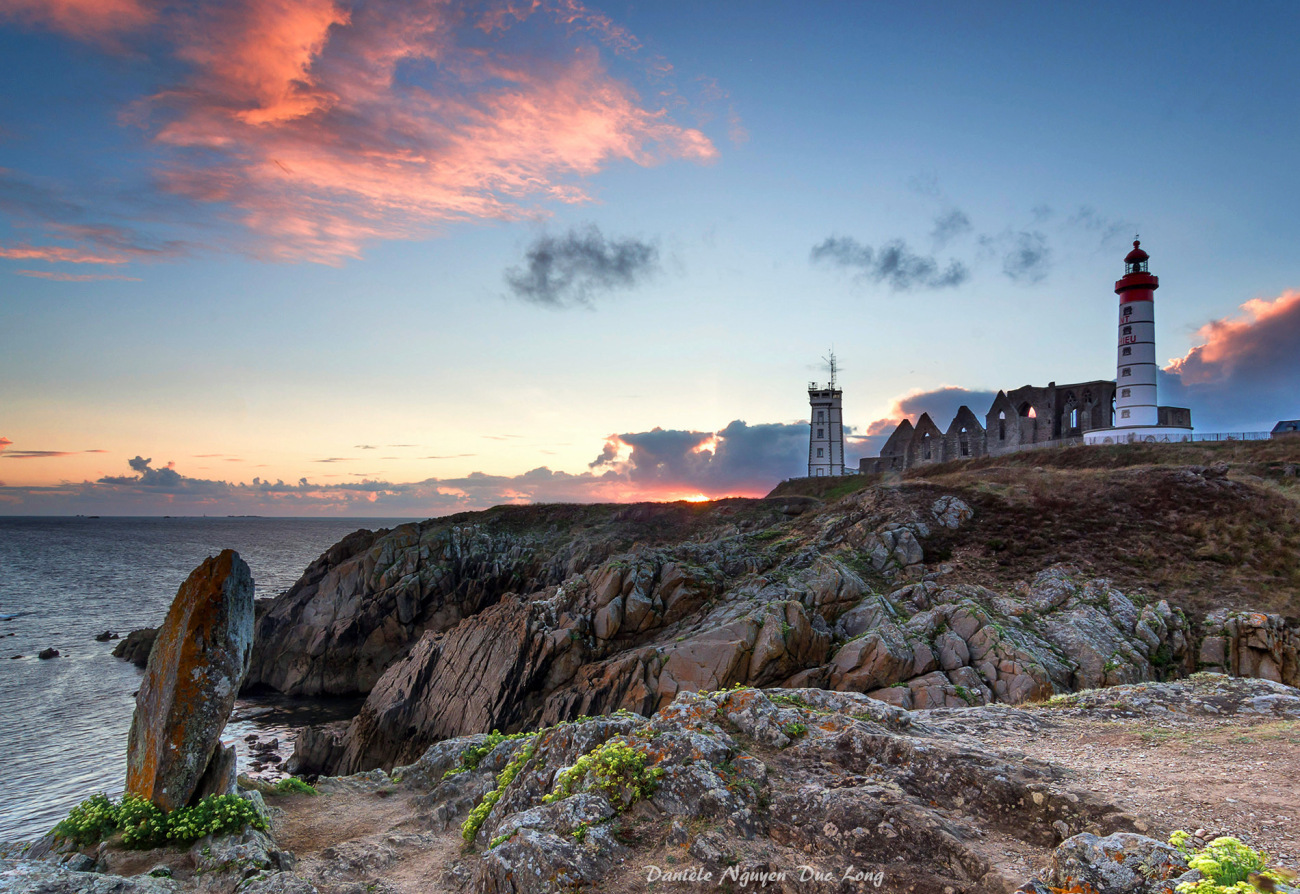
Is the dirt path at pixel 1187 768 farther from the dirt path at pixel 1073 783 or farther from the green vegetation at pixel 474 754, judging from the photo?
the green vegetation at pixel 474 754

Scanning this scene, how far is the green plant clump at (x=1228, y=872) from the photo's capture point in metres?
4.07

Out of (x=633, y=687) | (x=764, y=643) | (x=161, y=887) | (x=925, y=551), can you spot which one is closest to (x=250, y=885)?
(x=161, y=887)

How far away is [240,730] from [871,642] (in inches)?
1276

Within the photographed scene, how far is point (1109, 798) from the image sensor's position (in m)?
7.12

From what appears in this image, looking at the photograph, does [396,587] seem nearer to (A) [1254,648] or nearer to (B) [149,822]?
(B) [149,822]

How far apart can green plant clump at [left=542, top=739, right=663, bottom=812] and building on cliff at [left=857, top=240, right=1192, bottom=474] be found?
56438 millimetres

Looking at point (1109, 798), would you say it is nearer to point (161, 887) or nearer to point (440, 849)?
point (440, 849)

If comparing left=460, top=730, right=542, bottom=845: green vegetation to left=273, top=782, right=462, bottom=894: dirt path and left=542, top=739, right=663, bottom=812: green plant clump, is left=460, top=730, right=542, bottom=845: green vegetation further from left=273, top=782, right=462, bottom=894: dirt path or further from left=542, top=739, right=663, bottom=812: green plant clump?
left=542, top=739, right=663, bottom=812: green plant clump

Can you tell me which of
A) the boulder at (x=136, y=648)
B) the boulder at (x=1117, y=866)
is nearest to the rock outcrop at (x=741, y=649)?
the boulder at (x=1117, y=866)

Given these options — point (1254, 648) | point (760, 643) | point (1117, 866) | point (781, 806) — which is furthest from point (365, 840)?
point (1254, 648)

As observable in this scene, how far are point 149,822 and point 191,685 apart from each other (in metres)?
2.05

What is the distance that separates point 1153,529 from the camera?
29281 mm

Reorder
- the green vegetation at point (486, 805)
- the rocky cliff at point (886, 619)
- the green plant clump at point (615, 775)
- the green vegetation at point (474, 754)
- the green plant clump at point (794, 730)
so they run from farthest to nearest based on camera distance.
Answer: the rocky cliff at point (886, 619), the green vegetation at point (474, 754), the green vegetation at point (486, 805), the green plant clump at point (794, 730), the green plant clump at point (615, 775)

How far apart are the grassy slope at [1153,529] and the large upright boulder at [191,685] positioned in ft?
88.7
